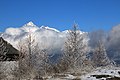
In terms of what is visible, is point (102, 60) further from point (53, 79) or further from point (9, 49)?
point (53, 79)

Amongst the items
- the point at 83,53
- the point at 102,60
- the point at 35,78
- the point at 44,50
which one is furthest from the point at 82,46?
the point at 35,78

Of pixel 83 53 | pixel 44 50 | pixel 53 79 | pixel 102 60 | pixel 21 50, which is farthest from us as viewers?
pixel 102 60

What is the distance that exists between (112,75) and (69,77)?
95.9 inches

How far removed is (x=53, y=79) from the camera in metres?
16.8

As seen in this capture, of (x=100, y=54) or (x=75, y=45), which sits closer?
(x=75, y=45)

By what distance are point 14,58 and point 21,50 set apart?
150 centimetres

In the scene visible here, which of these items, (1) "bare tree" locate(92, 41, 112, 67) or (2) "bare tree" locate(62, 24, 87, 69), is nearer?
(2) "bare tree" locate(62, 24, 87, 69)

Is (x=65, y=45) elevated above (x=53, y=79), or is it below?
above

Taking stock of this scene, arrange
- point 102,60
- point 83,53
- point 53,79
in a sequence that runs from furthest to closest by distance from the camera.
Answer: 1. point 102,60
2. point 83,53
3. point 53,79

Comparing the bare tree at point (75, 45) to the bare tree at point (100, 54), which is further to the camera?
the bare tree at point (100, 54)

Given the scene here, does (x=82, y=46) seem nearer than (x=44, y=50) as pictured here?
Yes

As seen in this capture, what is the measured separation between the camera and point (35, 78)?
1786 centimetres

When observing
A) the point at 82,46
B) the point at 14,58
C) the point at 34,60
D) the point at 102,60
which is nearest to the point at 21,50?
the point at 14,58

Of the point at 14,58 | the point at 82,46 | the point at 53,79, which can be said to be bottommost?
the point at 53,79
